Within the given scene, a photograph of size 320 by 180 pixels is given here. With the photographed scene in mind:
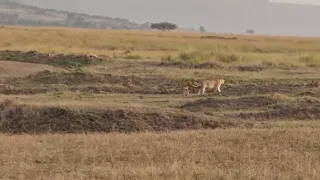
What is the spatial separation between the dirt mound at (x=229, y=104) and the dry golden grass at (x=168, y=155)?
5.02 meters

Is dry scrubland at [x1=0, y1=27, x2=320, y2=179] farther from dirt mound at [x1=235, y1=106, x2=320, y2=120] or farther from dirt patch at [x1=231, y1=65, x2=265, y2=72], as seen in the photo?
dirt patch at [x1=231, y1=65, x2=265, y2=72]

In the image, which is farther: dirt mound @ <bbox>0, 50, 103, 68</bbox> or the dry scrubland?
dirt mound @ <bbox>0, 50, 103, 68</bbox>

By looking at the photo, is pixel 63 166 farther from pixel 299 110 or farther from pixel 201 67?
pixel 201 67

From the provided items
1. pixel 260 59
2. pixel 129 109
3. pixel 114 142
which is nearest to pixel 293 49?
pixel 260 59

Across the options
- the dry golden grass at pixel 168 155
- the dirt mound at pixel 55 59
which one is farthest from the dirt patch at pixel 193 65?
the dry golden grass at pixel 168 155

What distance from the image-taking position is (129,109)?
15195 millimetres

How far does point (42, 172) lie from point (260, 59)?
93.8 feet

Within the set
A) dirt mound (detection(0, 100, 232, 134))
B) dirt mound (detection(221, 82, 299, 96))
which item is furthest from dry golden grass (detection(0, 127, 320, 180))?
dirt mound (detection(221, 82, 299, 96))

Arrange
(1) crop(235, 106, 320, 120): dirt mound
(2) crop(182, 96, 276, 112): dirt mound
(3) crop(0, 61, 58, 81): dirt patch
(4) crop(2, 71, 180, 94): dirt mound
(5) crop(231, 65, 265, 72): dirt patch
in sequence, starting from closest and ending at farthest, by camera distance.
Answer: (1) crop(235, 106, 320, 120): dirt mound, (2) crop(182, 96, 276, 112): dirt mound, (4) crop(2, 71, 180, 94): dirt mound, (3) crop(0, 61, 58, 81): dirt patch, (5) crop(231, 65, 265, 72): dirt patch

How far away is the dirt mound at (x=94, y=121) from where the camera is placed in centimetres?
1452

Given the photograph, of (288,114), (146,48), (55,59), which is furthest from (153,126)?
(146,48)

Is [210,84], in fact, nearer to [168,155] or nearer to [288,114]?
[288,114]

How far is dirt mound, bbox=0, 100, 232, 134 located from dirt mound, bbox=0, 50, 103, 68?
16.7 m

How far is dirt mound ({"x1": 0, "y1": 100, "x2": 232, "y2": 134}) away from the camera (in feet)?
47.6
